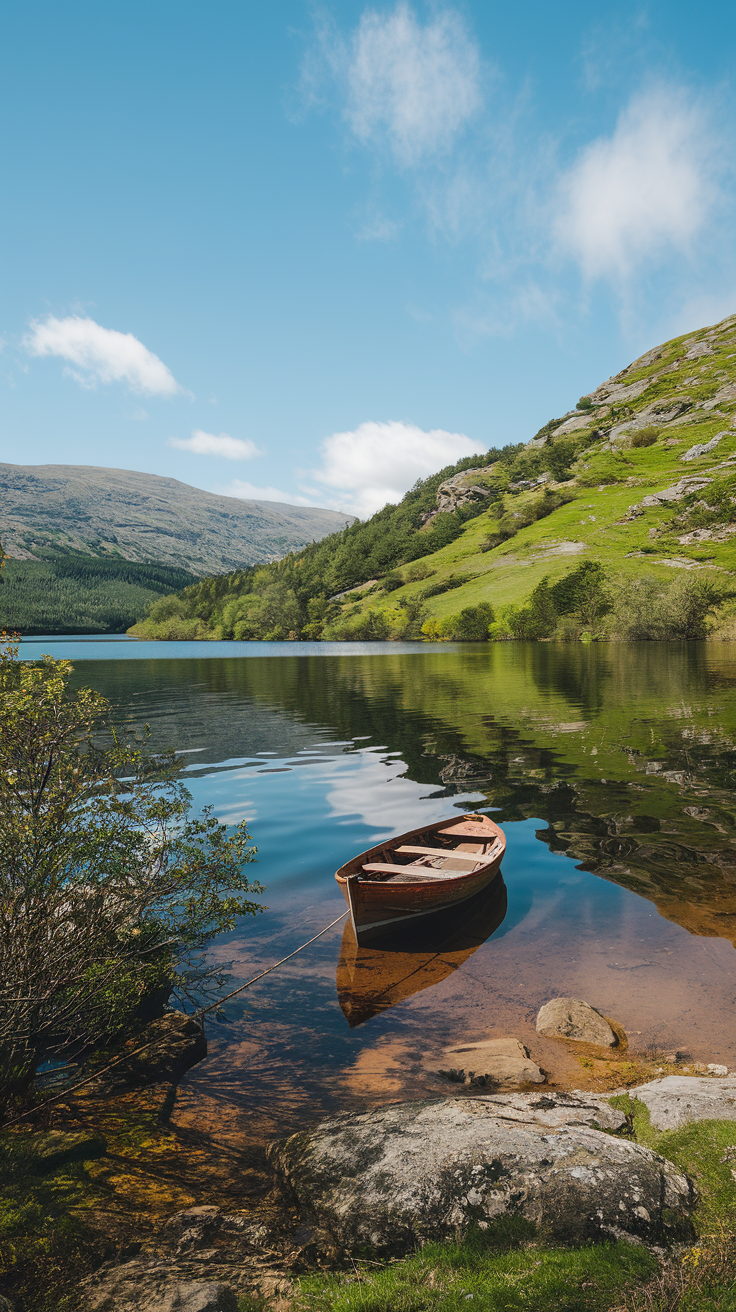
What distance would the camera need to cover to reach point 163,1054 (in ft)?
35.5

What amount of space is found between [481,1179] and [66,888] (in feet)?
24.0

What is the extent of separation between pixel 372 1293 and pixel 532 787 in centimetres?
2528

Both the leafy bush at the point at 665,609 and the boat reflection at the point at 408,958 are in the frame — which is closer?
the boat reflection at the point at 408,958

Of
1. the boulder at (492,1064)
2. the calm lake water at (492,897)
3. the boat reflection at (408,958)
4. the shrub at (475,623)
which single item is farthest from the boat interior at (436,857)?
the shrub at (475,623)

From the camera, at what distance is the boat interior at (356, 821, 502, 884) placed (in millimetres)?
16984

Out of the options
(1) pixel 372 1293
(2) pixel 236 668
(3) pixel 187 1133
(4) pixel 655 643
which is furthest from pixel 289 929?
(4) pixel 655 643

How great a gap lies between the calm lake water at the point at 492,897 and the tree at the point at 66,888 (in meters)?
2.31

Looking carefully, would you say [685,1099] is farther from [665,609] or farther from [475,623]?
[475,623]

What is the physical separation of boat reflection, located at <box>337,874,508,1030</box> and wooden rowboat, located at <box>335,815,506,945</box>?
0.44 meters

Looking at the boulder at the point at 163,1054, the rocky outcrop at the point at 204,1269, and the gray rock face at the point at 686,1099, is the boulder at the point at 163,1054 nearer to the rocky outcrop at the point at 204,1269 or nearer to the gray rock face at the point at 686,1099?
the rocky outcrop at the point at 204,1269

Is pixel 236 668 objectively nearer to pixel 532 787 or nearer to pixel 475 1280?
pixel 532 787

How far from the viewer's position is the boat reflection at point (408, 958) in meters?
13.5

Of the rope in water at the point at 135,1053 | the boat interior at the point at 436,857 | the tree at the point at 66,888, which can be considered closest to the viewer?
the rope in water at the point at 135,1053

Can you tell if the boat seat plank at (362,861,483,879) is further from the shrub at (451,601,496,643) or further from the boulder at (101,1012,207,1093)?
the shrub at (451,601,496,643)
